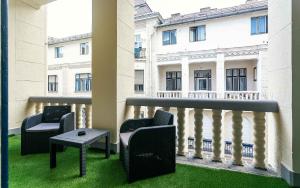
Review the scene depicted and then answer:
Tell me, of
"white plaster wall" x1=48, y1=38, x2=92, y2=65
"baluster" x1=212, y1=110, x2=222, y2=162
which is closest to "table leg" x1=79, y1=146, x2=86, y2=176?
"baluster" x1=212, y1=110, x2=222, y2=162

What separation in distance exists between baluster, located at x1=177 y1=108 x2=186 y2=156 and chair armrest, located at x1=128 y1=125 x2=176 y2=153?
0.58 meters

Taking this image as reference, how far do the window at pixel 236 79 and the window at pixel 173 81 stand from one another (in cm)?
295

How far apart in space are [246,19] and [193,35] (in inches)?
112

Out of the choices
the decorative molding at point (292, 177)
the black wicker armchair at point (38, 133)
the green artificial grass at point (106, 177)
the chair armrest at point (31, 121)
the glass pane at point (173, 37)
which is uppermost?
the glass pane at point (173, 37)

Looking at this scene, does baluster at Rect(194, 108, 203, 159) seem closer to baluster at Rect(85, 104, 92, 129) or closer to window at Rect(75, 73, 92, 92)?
baluster at Rect(85, 104, 92, 129)

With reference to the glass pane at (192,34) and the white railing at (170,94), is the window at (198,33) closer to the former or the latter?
the glass pane at (192,34)

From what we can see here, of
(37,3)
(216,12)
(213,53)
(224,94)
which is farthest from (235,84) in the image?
(37,3)

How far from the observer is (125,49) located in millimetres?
3174

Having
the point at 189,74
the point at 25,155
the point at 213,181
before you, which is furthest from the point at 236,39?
the point at 25,155

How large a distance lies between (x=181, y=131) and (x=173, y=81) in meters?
9.87

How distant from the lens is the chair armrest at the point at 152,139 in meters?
2.03

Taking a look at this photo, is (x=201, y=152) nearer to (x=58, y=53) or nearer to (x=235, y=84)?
(x=235, y=84)

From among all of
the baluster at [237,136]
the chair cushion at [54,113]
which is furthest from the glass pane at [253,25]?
the chair cushion at [54,113]

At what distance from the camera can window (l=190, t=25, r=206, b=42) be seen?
11.1 m
